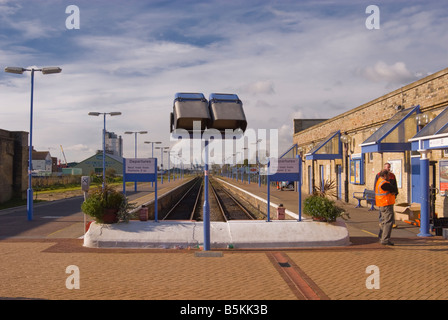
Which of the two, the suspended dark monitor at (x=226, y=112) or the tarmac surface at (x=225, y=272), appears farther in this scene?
the suspended dark monitor at (x=226, y=112)

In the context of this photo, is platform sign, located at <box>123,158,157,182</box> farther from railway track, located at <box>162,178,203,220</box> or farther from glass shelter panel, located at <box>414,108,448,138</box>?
railway track, located at <box>162,178,203,220</box>

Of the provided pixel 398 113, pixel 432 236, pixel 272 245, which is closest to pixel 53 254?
A: pixel 272 245

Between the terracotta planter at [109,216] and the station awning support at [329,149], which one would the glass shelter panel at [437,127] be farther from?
the station awning support at [329,149]

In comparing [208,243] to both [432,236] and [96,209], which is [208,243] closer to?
[96,209]

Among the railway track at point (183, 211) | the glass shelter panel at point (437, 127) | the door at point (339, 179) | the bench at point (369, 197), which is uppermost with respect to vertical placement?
the glass shelter panel at point (437, 127)

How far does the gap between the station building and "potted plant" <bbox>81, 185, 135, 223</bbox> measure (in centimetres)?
582

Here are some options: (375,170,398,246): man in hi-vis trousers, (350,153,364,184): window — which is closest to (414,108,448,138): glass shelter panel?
(375,170,398,246): man in hi-vis trousers

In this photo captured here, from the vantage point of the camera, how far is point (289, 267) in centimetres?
778

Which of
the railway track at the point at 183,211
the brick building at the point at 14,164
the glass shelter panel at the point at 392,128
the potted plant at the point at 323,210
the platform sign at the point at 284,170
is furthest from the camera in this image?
the brick building at the point at 14,164

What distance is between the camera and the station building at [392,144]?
1338 centimetres

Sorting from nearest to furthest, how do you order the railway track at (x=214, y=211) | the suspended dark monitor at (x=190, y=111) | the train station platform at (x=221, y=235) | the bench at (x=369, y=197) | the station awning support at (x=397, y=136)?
A: the suspended dark monitor at (x=190, y=111) → the train station platform at (x=221, y=235) → the station awning support at (x=397, y=136) → the bench at (x=369, y=197) → the railway track at (x=214, y=211)

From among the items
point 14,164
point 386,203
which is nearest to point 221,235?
point 386,203

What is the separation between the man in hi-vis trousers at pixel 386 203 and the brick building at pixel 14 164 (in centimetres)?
2173

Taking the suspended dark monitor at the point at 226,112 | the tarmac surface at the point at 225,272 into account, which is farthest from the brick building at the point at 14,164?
the suspended dark monitor at the point at 226,112
